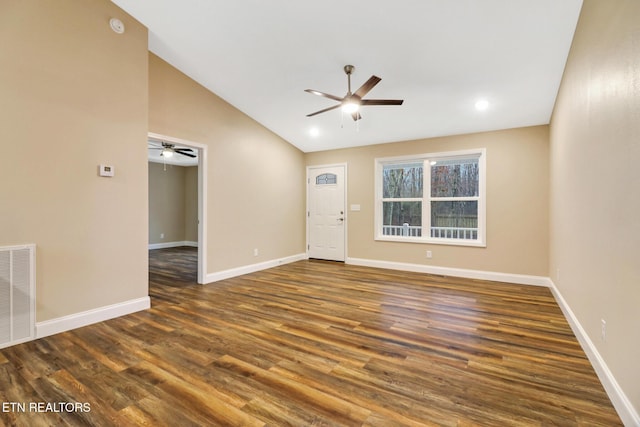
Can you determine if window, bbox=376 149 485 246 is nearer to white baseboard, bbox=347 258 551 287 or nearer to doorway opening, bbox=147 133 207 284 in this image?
white baseboard, bbox=347 258 551 287

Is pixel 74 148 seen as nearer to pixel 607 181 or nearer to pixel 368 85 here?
pixel 368 85

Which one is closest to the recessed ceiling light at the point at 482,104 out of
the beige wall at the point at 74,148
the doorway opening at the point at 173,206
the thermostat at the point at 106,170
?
the beige wall at the point at 74,148

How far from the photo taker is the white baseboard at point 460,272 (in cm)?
461

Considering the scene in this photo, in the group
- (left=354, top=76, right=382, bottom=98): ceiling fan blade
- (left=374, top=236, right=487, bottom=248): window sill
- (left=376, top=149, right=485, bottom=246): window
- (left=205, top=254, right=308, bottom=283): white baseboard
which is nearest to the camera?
(left=354, top=76, right=382, bottom=98): ceiling fan blade

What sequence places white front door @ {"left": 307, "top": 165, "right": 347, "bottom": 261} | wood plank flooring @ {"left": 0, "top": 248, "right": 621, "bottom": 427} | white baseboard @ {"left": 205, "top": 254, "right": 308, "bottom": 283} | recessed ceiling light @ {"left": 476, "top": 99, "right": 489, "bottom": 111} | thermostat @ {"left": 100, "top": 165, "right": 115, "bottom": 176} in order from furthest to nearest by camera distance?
white front door @ {"left": 307, "top": 165, "right": 347, "bottom": 261}
white baseboard @ {"left": 205, "top": 254, "right": 308, "bottom": 283}
recessed ceiling light @ {"left": 476, "top": 99, "right": 489, "bottom": 111}
thermostat @ {"left": 100, "top": 165, "right": 115, "bottom": 176}
wood plank flooring @ {"left": 0, "top": 248, "right": 621, "bottom": 427}

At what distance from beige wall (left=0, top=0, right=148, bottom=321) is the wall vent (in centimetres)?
9

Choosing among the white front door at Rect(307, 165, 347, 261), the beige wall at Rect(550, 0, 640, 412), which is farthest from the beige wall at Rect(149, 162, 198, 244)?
the beige wall at Rect(550, 0, 640, 412)

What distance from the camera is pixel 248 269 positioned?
17.5 ft

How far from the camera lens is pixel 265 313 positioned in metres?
3.31

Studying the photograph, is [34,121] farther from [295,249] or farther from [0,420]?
[295,249]

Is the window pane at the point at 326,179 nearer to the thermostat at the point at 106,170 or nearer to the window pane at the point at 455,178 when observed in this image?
the window pane at the point at 455,178

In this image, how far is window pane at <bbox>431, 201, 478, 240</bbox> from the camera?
5.20 meters

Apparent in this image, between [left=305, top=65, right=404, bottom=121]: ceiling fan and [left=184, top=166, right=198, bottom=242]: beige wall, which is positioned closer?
[left=305, top=65, right=404, bottom=121]: ceiling fan

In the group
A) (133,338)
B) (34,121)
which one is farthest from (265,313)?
(34,121)
